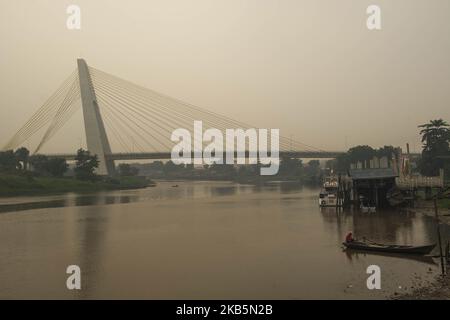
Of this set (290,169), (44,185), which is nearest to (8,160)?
(44,185)

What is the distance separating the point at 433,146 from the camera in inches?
2098

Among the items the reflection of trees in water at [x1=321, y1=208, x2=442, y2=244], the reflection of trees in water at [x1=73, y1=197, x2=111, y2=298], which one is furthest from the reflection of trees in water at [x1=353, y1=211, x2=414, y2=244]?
the reflection of trees in water at [x1=73, y1=197, x2=111, y2=298]

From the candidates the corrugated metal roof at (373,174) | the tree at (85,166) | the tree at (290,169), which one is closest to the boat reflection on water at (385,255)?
the corrugated metal roof at (373,174)

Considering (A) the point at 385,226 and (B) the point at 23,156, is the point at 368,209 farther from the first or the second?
(B) the point at 23,156

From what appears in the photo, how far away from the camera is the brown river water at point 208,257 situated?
1271 centimetres

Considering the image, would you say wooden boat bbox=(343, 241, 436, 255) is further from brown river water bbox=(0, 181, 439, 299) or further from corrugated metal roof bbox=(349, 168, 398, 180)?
corrugated metal roof bbox=(349, 168, 398, 180)

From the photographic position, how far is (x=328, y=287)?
41.8ft

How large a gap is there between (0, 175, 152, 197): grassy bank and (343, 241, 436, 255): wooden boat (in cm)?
4219

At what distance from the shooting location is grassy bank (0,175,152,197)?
52.2m

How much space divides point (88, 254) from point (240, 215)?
50.1ft

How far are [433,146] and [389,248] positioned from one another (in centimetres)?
4070
